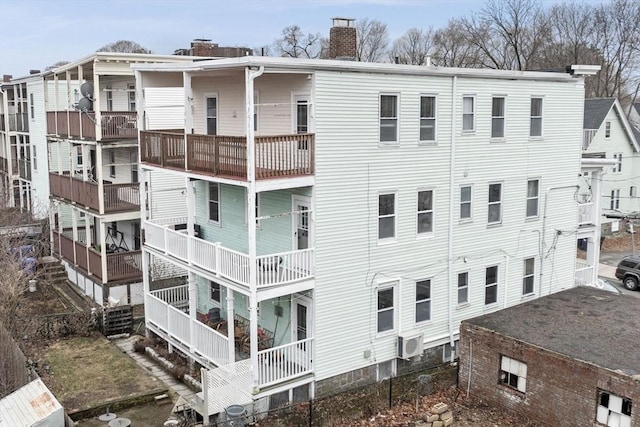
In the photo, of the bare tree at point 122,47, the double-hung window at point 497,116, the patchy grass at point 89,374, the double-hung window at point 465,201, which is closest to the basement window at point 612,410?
the double-hung window at point 465,201

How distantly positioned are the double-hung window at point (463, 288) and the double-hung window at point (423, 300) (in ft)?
5.15

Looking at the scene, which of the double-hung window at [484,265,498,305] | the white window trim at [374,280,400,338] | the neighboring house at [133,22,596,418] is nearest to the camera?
the neighboring house at [133,22,596,418]

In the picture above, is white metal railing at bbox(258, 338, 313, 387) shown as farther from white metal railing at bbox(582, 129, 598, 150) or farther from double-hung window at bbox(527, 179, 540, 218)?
white metal railing at bbox(582, 129, 598, 150)

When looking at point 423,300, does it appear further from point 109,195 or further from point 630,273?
point 630,273

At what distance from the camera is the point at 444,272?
68.5 ft

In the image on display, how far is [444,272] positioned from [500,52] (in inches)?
2151

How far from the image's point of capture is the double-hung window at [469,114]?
20808mm

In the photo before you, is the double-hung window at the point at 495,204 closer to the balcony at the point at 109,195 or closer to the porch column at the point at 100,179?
the balcony at the point at 109,195

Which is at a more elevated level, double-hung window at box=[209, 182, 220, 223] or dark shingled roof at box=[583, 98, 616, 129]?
dark shingled roof at box=[583, 98, 616, 129]

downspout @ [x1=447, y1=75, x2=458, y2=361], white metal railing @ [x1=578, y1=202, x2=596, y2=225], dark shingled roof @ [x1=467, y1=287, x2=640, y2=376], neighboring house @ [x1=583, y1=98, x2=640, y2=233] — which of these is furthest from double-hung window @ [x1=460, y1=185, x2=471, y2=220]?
neighboring house @ [x1=583, y1=98, x2=640, y2=233]

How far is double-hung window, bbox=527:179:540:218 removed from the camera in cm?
2331

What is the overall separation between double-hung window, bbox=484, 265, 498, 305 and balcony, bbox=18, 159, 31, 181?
3031 cm

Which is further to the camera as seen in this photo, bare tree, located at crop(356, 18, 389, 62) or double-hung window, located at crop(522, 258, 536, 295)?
bare tree, located at crop(356, 18, 389, 62)

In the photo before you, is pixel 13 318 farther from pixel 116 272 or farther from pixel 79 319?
pixel 116 272
